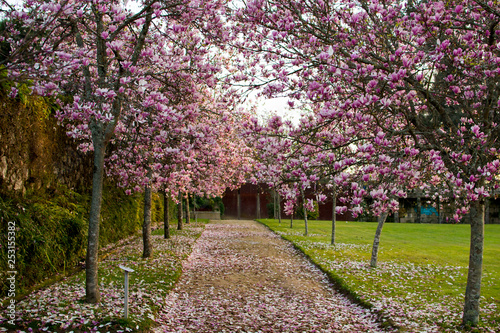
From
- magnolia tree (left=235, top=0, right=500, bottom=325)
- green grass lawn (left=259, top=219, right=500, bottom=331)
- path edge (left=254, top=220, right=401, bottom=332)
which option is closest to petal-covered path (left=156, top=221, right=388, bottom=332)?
path edge (left=254, top=220, right=401, bottom=332)

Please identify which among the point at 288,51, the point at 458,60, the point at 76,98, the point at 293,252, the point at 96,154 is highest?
the point at 288,51

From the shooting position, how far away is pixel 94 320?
568 centimetres

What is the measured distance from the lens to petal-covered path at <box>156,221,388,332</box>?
670 cm

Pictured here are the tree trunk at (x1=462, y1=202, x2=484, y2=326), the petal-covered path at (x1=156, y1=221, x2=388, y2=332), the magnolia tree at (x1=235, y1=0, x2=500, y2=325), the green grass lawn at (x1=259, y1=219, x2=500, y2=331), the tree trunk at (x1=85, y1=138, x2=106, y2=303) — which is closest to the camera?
the magnolia tree at (x1=235, y1=0, x2=500, y2=325)

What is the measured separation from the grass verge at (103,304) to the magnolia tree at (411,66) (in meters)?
4.50

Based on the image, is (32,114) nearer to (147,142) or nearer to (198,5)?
(147,142)

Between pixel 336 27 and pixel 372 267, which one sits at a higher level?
pixel 336 27

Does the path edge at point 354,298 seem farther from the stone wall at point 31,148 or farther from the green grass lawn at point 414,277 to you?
the stone wall at point 31,148

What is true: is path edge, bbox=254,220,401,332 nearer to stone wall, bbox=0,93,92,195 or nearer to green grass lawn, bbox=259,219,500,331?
green grass lawn, bbox=259,219,500,331

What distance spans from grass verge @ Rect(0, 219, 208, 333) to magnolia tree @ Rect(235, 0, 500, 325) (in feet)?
14.8

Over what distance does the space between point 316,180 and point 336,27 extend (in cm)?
275

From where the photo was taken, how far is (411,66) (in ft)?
17.9

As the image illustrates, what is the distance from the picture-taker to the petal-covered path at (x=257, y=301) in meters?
6.70

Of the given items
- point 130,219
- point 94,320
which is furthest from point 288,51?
point 130,219
